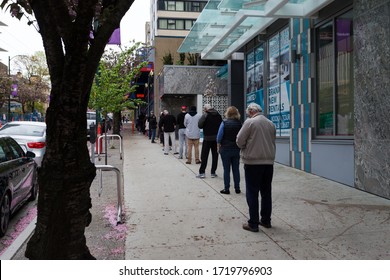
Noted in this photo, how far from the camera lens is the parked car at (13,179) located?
5.61 metres

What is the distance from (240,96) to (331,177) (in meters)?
10.2

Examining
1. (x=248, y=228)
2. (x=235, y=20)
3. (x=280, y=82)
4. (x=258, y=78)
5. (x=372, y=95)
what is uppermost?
(x=235, y=20)

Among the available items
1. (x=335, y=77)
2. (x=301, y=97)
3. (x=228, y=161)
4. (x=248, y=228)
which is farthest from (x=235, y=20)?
(x=248, y=228)

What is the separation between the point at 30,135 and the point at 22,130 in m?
0.49

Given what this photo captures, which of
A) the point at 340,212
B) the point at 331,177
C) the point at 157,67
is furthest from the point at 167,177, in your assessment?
the point at 157,67

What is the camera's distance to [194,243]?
15.8 feet

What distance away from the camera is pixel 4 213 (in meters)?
5.62

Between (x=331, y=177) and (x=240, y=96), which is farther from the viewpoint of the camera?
(x=240, y=96)

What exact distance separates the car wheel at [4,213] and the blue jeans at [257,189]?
11.1 feet

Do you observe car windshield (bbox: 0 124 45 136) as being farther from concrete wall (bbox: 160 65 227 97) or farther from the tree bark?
concrete wall (bbox: 160 65 227 97)

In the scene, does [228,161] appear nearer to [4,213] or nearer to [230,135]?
[230,135]

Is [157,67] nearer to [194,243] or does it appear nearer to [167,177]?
[167,177]

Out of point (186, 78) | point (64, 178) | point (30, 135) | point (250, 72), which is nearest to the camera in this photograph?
point (64, 178)

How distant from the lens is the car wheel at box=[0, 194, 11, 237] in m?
5.49
